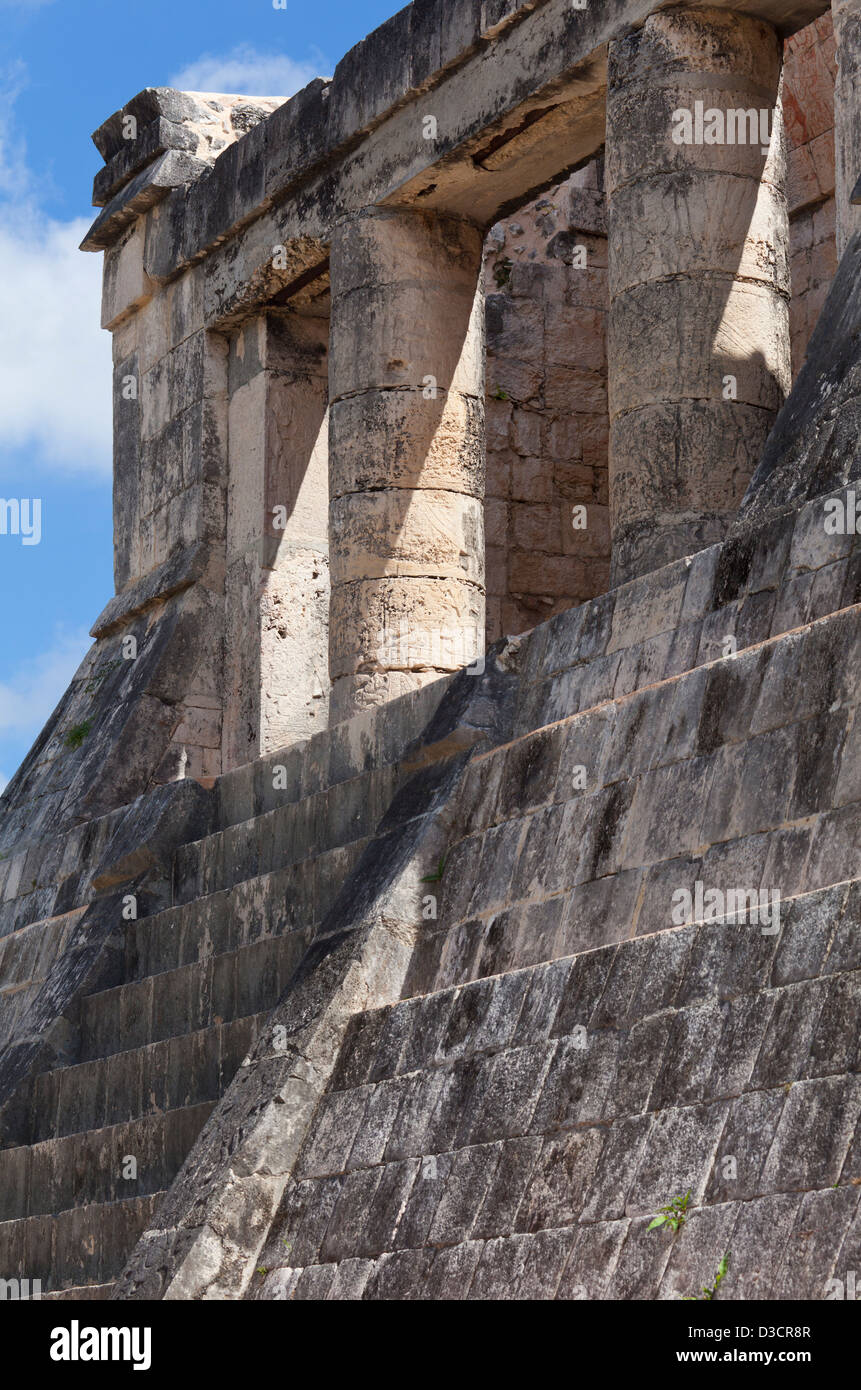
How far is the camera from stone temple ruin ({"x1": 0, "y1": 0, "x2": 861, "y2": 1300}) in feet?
18.0

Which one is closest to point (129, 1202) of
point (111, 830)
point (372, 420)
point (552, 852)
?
point (552, 852)

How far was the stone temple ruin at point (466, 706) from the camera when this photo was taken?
216 inches

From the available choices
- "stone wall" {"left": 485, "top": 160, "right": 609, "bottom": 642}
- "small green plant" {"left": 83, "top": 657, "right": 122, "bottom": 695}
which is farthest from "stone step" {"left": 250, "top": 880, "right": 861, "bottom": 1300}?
"stone wall" {"left": 485, "top": 160, "right": 609, "bottom": 642}

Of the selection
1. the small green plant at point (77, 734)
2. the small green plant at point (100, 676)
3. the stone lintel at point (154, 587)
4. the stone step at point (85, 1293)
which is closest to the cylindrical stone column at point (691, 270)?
the stone step at point (85, 1293)

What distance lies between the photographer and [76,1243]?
854 centimetres

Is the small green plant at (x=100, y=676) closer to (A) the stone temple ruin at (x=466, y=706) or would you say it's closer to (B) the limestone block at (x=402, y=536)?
(A) the stone temple ruin at (x=466, y=706)

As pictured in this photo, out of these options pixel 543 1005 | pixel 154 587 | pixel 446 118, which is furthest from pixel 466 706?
pixel 154 587

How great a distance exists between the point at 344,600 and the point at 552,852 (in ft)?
15.5

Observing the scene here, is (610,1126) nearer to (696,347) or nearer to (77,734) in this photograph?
(696,347)

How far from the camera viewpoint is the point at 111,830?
438 inches

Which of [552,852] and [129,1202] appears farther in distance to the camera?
[129,1202]

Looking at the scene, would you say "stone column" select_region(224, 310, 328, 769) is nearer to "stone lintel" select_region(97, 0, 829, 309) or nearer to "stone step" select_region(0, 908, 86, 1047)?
"stone lintel" select_region(97, 0, 829, 309)

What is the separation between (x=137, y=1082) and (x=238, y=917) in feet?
2.61

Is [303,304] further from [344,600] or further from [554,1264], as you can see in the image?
[554,1264]
